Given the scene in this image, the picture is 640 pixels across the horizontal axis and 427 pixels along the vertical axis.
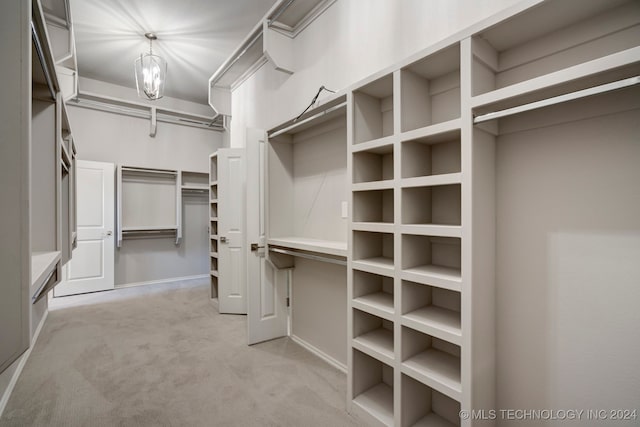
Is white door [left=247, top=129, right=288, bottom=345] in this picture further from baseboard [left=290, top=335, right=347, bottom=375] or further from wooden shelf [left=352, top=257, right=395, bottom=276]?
wooden shelf [left=352, top=257, right=395, bottom=276]

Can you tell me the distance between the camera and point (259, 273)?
9.31 ft

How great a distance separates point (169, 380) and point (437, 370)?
1.92 meters

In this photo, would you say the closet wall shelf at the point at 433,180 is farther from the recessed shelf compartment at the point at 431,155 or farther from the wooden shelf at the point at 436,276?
the wooden shelf at the point at 436,276

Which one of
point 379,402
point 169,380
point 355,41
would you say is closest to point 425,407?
point 379,402

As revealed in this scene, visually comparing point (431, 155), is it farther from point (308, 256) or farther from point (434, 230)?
point (308, 256)

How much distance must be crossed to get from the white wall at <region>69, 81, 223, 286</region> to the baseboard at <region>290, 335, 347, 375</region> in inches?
139

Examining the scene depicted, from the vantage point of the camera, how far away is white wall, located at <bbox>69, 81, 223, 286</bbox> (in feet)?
15.4

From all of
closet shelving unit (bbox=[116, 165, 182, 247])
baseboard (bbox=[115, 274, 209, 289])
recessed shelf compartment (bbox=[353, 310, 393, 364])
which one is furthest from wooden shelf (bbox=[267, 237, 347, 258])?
baseboard (bbox=[115, 274, 209, 289])

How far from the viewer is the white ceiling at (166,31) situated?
2.89 meters

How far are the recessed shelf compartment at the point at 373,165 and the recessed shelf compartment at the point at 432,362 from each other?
3.06 feet

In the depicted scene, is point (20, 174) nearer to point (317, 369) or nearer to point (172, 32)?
point (317, 369)

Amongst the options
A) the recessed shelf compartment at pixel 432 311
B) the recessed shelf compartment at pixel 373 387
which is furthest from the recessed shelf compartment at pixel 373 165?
the recessed shelf compartment at pixel 373 387

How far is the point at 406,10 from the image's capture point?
6.11ft

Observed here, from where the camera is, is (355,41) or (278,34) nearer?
(355,41)
